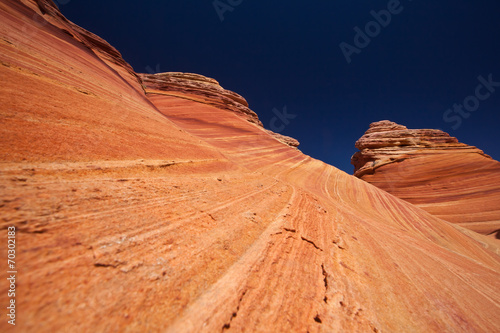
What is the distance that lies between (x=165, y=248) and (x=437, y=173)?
2185cm

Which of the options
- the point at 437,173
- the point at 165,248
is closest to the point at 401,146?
the point at 437,173

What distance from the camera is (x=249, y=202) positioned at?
2727mm

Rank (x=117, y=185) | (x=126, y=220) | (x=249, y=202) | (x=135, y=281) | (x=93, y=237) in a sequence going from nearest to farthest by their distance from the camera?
(x=135, y=281) → (x=93, y=237) → (x=126, y=220) → (x=117, y=185) → (x=249, y=202)

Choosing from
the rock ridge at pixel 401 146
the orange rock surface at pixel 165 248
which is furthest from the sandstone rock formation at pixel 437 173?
the orange rock surface at pixel 165 248

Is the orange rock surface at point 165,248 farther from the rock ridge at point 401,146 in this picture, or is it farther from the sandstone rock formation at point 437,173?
the rock ridge at point 401,146

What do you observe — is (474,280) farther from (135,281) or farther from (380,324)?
(135,281)

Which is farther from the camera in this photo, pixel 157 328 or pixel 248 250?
pixel 248 250

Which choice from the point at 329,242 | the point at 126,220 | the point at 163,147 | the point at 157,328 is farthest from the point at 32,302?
the point at 163,147

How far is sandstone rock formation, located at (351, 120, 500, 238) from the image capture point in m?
11.1

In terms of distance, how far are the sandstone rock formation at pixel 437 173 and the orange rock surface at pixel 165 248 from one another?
11853 millimetres

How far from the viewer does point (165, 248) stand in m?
1.35

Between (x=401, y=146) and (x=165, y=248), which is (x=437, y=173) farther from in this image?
(x=165, y=248)

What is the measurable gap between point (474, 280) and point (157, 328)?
507 centimetres

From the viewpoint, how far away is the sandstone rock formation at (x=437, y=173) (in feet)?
36.5
